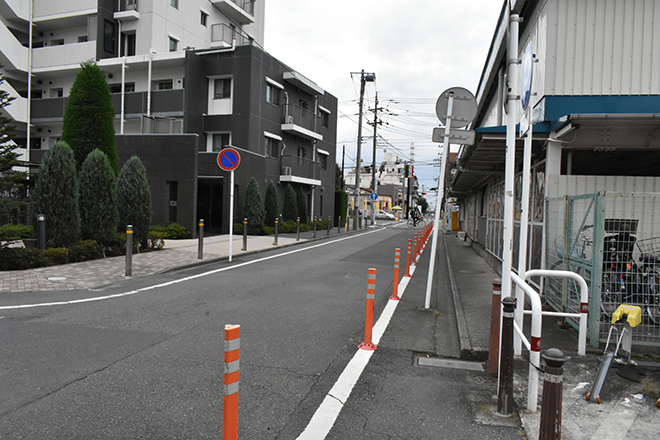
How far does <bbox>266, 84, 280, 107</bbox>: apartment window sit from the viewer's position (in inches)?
1098

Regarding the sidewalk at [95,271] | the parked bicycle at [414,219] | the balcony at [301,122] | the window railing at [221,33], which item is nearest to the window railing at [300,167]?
the balcony at [301,122]

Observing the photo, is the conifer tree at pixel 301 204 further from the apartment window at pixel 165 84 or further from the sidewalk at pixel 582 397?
the sidewalk at pixel 582 397

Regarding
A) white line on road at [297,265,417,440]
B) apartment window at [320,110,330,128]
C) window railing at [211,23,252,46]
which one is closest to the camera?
white line on road at [297,265,417,440]

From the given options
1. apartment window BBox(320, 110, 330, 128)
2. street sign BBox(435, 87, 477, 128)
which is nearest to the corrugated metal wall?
street sign BBox(435, 87, 477, 128)

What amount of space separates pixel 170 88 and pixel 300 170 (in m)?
9.44

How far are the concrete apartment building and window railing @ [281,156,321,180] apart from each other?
2.7 inches

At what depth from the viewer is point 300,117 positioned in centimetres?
3072

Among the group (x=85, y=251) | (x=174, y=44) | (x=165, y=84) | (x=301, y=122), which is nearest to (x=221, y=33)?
(x=174, y=44)

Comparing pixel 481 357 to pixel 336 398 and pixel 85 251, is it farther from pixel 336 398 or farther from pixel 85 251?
pixel 85 251

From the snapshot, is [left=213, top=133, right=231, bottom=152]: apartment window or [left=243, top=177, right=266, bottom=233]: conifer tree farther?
[left=213, top=133, right=231, bottom=152]: apartment window

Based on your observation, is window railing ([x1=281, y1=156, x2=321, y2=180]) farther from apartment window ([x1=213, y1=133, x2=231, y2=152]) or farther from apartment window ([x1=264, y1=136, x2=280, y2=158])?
apartment window ([x1=213, y1=133, x2=231, y2=152])

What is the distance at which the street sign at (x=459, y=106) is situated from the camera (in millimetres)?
7781

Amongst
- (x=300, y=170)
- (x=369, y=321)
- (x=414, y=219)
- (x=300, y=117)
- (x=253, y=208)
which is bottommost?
(x=369, y=321)

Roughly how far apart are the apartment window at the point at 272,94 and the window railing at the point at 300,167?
3502mm
